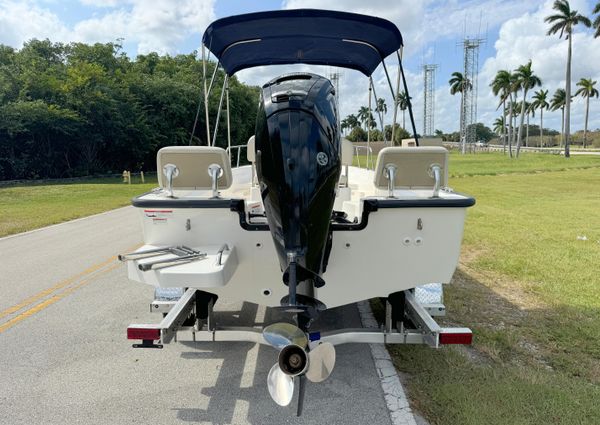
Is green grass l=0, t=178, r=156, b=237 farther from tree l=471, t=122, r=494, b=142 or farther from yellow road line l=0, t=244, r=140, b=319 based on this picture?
tree l=471, t=122, r=494, b=142

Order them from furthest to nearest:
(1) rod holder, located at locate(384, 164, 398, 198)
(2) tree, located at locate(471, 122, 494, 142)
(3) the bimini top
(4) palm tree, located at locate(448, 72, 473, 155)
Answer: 1. (2) tree, located at locate(471, 122, 494, 142)
2. (4) palm tree, located at locate(448, 72, 473, 155)
3. (3) the bimini top
4. (1) rod holder, located at locate(384, 164, 398, 198)

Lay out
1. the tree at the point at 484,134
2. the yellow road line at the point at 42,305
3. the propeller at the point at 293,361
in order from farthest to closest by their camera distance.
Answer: the tree at the point at 484,134 → the yellow road line at the point at 42,305 → the propeller at the point at 293,361

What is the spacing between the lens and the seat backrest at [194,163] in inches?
136

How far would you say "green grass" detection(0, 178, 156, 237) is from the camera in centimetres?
1148

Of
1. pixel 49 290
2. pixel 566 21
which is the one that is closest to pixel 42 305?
pixel 49 290

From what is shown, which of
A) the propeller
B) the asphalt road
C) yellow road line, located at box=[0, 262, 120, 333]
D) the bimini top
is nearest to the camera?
the propeller

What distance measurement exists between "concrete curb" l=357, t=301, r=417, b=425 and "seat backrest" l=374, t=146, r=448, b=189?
1464mm

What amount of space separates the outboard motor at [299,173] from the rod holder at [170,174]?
103 centimetres

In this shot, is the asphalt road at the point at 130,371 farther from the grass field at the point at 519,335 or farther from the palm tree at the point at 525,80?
the palm tree at the point at 525,80

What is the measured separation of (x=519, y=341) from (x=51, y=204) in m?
16.0

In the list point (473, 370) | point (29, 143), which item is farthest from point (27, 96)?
point (473, 370)

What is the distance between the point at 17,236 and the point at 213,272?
8876 mm

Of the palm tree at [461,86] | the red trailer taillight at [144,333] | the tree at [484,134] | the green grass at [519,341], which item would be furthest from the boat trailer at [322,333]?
the tree at [484,134]

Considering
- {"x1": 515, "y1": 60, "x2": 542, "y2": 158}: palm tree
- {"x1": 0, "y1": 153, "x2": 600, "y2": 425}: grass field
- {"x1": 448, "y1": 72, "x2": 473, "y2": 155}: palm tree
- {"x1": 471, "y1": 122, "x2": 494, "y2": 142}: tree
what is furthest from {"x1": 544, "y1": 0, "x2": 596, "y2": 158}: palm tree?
{"x1": 471, "y1": 122, "x2": 494, "y2": 142}: tree
